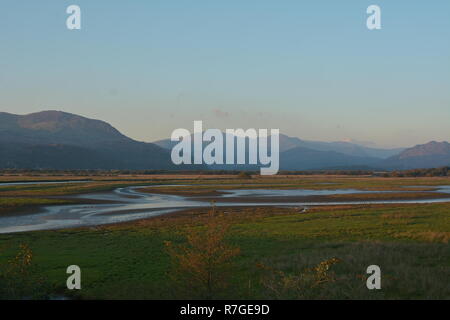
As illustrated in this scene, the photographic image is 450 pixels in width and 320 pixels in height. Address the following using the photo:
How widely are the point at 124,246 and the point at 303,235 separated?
15049mm

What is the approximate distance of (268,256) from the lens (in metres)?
27.7

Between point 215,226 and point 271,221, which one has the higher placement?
point 215,226

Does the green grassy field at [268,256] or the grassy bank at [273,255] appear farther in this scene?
the grassy bank at [273,255]

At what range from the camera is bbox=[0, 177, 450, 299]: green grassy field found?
62.0 feet

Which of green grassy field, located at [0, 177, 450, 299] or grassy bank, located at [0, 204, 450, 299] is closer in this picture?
green grassy field, located at [0, 177, 450, 299]

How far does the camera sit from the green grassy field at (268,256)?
18.9 m

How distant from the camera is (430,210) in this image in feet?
→ 179

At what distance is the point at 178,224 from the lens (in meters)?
44.7

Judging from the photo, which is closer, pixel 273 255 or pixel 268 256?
pixel 268 256
